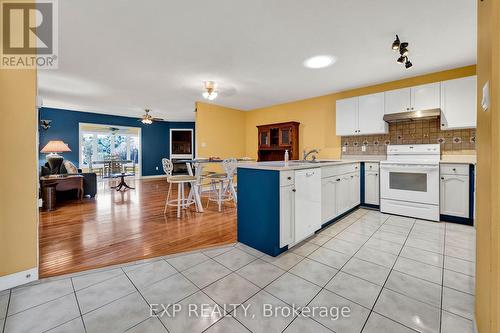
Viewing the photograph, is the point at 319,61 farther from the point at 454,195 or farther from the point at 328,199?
the point at 454,195

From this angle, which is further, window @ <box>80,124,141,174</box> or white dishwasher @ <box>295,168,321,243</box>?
window @ <box>80,124,141,174</box>

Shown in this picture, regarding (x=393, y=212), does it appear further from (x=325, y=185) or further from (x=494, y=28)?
(x=494, y=28)

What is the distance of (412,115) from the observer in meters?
3.49

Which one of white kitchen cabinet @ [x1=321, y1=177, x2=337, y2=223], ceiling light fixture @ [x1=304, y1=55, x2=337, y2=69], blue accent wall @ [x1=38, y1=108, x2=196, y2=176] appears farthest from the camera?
blue accent wall @ [x1=38, y1=108, x2=196, y2=176]

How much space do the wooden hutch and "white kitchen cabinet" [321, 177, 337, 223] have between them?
2.43 metres

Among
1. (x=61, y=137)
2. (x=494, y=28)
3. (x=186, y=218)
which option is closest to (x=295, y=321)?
(x=494, y=28)

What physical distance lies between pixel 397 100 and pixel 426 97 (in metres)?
0.39

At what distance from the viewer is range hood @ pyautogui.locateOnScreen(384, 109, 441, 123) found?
3336mm

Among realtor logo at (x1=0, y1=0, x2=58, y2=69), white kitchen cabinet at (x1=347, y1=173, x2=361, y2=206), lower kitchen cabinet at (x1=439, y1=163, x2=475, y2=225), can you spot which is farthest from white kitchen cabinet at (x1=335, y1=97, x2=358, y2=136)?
realtor logo at (x1=0, y1=0, x2=58, y2=69)

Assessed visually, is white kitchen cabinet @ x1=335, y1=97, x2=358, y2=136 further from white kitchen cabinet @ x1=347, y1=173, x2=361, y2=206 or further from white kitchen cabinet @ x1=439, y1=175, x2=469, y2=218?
white kitchen cabinet @ x1=439, y1=175, x2=469, y2=218

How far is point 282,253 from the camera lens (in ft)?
7.22

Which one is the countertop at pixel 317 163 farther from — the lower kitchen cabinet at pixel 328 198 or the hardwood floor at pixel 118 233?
the hardwood floor at pixel 118 233

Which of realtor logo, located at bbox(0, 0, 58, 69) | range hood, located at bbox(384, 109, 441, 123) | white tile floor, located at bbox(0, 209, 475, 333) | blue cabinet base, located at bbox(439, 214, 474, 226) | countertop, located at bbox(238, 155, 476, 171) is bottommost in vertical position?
white tile floor, located at bbox(0, 209, 475, 333)

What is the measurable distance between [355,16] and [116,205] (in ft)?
16.0
